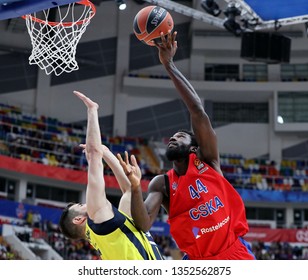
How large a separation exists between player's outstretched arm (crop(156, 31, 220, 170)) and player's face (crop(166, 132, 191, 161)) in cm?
11

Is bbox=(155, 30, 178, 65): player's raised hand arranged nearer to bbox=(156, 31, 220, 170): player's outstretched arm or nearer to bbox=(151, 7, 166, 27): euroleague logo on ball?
bbox=(156, 31, 220, 170): player's outstretched arm

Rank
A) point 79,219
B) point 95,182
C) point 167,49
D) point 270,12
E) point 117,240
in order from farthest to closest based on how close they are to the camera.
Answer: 1. point 270,12
2. point 167,49
3. point 79,219
4. point 117,240
5. point 95,182

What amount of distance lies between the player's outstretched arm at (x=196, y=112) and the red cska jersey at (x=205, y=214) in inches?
3.6

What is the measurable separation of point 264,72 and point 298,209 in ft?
22.3

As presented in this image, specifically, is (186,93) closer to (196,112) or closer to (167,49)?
(196,112)

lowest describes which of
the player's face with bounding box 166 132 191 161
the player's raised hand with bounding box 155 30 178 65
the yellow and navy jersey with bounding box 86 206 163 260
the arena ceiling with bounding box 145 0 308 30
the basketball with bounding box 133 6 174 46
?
the yellow and navy jersey with bounding box 86 206 163 260

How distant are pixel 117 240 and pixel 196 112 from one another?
3.80 ft

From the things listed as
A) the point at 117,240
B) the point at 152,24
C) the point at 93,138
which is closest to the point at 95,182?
the point at 93,138

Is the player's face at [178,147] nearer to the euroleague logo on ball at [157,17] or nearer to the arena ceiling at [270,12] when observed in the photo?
the euroleague logo on ball at [157,17]

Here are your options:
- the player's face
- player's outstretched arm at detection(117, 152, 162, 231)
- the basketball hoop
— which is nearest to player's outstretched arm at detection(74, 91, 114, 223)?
player's outstretched arm at detection(117, 152, 162, 231)

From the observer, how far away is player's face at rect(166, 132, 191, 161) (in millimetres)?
4336

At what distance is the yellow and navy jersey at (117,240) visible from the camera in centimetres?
366

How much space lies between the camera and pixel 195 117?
4.31m

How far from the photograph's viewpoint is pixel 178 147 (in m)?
4.37
